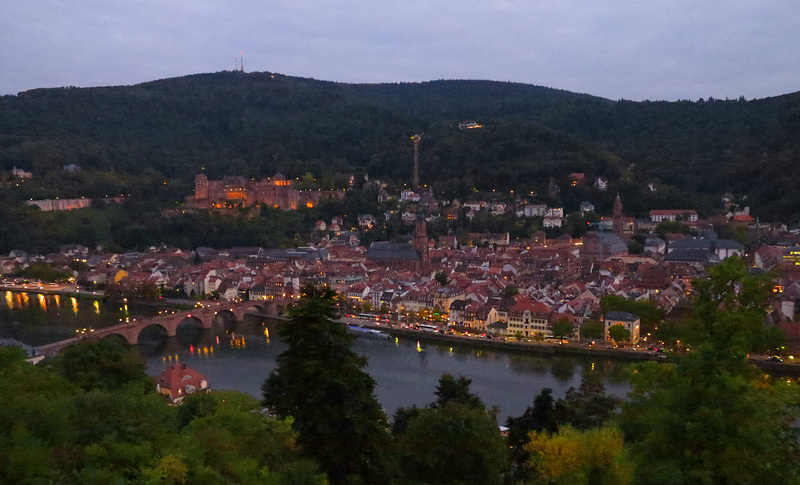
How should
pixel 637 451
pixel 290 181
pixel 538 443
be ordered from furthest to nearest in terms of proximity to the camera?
1. pixel 290 181
2. pixel 538 443
3. pixel 637 451

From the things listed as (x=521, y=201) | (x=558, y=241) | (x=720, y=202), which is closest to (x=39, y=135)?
(x=521, y=201)

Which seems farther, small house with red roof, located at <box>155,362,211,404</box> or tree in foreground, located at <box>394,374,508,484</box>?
small house with red roof, located at <box>155,362,211,404</box>

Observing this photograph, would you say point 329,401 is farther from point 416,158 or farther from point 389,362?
point 416,158

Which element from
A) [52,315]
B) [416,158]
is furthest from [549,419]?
[416,158]

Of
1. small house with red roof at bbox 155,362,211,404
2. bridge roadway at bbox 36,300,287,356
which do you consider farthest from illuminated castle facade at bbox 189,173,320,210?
small house with red roof at bbox 155,362,211,404

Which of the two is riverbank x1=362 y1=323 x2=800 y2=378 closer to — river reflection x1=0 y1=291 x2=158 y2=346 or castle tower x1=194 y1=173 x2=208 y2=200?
river reflection x1=0 y1=291 x2=158 y2=346

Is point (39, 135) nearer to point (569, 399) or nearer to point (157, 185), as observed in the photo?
point (157, 185)
